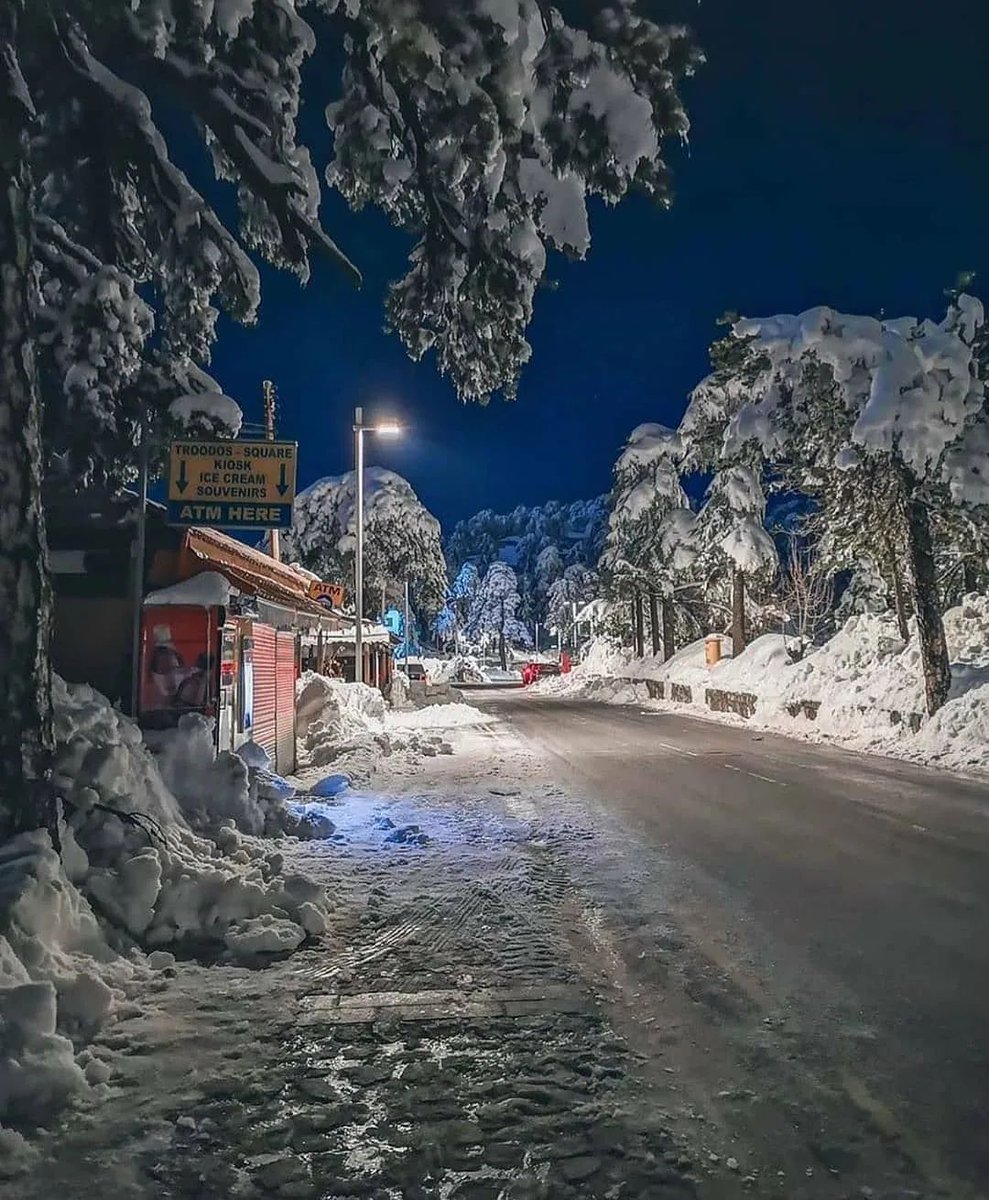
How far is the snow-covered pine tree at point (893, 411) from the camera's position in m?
17.1

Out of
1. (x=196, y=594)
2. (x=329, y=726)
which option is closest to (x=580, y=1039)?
(x=196, y=594)

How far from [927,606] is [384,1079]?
17345mm

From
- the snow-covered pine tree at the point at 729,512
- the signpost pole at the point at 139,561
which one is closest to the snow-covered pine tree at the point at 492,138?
the signpost pole at the point at 139,561

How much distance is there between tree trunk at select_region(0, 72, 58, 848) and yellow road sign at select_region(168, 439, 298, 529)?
400 centimetres

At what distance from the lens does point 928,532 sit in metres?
18.6

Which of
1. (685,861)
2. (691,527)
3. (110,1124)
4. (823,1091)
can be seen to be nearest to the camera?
(110,1124)

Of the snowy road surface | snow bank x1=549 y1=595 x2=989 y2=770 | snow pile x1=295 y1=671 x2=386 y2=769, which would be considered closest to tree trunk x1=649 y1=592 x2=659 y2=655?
snow bank x1=549 y1=595 x2=989 y2=770

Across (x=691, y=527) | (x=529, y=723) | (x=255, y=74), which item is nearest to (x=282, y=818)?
(x=255, y=74)

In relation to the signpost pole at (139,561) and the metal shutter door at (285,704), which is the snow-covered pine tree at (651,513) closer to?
the metal shutter door at (285,704)

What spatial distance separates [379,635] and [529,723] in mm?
7872

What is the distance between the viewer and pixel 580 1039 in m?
4.26

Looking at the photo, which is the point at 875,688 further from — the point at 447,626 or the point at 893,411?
the point at 447,626

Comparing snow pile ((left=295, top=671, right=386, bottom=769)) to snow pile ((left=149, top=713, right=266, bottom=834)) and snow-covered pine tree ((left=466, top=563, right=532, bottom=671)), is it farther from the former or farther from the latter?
snow-covered pine tree ((left=466, top=563, right=532, bottom=671))

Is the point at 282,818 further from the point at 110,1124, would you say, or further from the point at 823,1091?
the point at 823,1091
